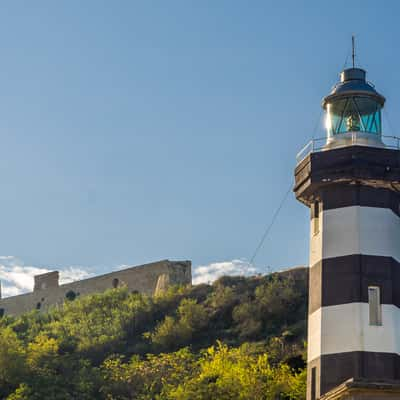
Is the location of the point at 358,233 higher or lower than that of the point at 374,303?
higher

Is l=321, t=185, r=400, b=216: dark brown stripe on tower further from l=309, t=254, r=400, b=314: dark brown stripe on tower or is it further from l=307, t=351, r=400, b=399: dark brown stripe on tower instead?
l=307, t=351, r=400, b=399: dark brown stripe on tower

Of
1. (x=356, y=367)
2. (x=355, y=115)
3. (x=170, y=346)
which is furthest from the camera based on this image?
(x=170, y=346)

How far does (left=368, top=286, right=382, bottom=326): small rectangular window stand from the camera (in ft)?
74.8

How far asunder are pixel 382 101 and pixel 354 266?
4537 millimetres

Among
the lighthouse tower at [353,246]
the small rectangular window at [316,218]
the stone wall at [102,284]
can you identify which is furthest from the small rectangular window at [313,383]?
the stone wall at [102,284]

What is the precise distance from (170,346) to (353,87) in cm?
2945

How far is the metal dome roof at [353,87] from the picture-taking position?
24766mm

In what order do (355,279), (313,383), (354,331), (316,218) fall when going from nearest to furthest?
(354,331), (355,279), (313,383), (316,218)

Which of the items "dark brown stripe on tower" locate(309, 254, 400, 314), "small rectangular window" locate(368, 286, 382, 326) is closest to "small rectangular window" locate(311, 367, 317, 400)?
"dark brown stripe on tower" locate(309, 254, 400, 314)

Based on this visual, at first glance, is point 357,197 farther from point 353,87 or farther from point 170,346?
point 170,346

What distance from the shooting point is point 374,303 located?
23031 mm

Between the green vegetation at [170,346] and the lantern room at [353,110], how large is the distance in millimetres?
12599

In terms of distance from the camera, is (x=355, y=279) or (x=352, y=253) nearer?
(x=355, y=279)

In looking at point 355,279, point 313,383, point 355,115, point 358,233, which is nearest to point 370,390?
point 313,383
